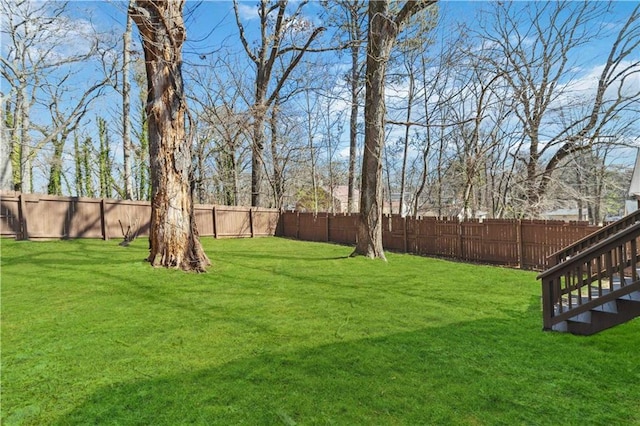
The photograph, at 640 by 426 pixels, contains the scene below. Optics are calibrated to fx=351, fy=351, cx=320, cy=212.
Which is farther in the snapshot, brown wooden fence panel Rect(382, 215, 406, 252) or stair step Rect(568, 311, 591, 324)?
brown wooden fence panel Rect(382, 215, 406, 252)

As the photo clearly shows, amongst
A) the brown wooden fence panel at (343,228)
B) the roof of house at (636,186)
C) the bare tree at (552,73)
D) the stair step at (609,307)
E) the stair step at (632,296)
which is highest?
the bare tree at (552,73)

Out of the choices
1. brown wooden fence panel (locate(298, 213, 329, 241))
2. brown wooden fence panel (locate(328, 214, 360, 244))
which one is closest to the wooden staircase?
brown wooden fence panel (locate(328, 214, 360, 244))

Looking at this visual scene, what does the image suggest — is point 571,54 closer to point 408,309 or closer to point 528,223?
point 528,223

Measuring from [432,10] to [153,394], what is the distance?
1354 centimetres

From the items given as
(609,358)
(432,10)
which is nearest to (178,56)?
(609,358)

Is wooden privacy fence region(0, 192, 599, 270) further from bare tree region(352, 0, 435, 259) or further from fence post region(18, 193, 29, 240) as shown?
bare tree region(352, 0, 435, 259)

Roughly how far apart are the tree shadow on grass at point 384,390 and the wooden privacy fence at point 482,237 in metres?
5.11

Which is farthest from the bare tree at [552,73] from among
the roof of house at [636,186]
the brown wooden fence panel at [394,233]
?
the brown wooden fence panel at [394,233]

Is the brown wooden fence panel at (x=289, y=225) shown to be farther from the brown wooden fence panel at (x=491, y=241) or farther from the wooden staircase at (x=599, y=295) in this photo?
the wooden staircase at (x=599, y=295)

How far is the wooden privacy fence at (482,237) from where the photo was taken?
298 inches

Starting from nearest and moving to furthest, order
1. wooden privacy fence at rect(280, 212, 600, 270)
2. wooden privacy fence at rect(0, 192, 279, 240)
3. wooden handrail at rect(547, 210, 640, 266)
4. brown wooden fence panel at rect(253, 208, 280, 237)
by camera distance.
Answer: wooden handrail at rect(547, 210, 640, 266)
wooden privacy fence at rect(280, 212, 600, 270)
wooden privacy fence at rect(0, 192, 279, 240)
brown wooden fence panel at rect(253, 208, 280, 237)

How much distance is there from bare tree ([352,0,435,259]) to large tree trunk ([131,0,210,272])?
4.15 metres

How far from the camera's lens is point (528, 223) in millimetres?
7992

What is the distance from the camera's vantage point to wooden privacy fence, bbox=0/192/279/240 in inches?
352
